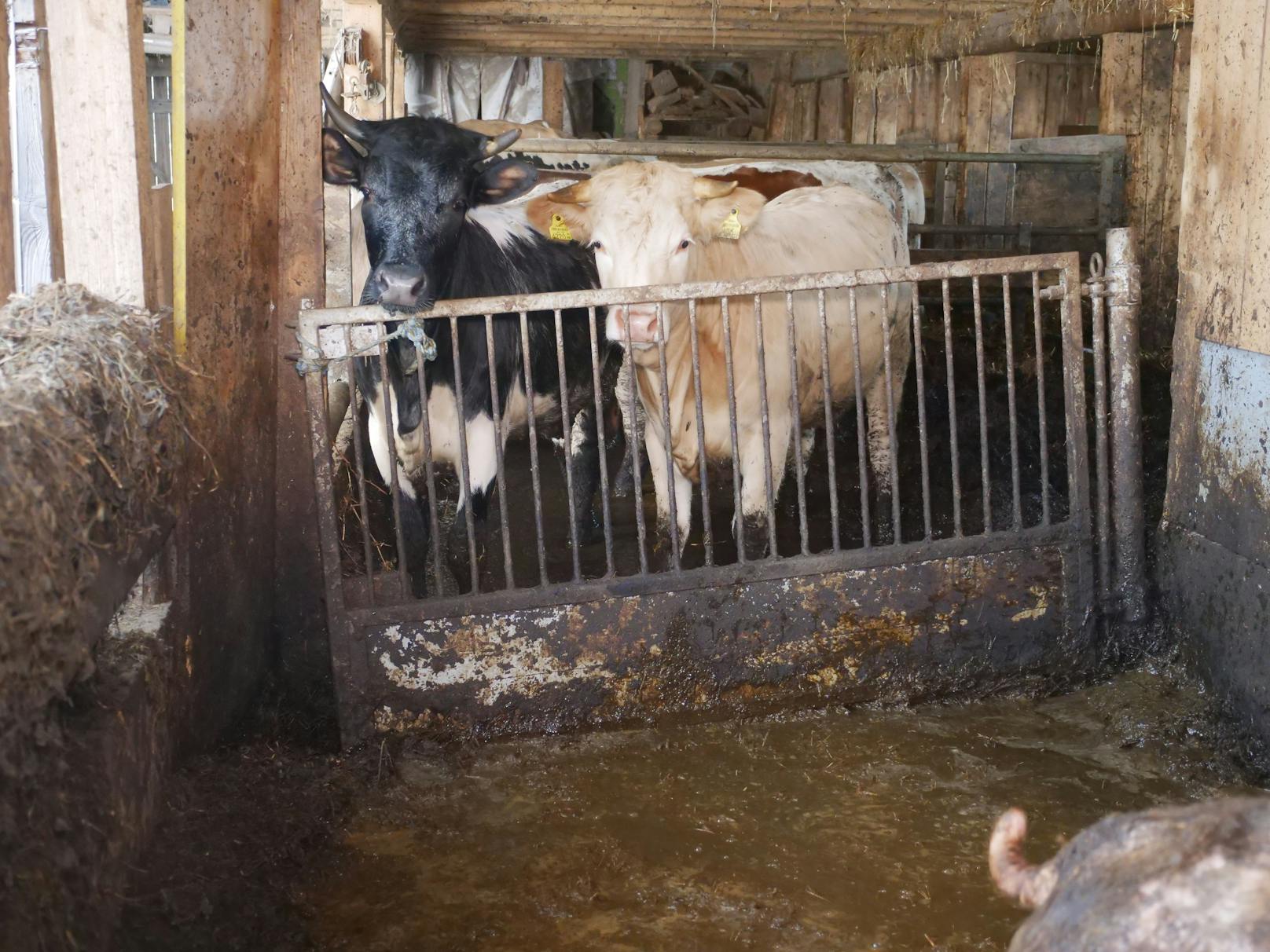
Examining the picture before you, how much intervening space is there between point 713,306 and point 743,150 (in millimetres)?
3408

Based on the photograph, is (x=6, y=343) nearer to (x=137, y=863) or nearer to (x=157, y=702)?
(x=157, y=702)

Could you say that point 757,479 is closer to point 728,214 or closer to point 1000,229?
point 728,214

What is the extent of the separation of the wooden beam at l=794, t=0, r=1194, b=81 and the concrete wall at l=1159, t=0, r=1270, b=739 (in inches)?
151

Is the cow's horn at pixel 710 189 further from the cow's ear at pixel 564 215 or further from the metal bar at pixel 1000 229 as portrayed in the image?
the metal bar at pixel 1000 229

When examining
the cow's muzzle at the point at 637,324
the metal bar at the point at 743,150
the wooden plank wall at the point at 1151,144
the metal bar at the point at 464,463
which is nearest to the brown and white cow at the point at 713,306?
the cow's muzzle at the point at 637,324

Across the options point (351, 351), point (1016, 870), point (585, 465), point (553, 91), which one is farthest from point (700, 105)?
point (1016, 870)

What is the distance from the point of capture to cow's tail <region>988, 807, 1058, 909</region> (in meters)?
1.38

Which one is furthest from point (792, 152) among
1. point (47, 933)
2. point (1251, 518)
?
point (47, 933)

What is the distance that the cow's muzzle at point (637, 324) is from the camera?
4180 millimetres

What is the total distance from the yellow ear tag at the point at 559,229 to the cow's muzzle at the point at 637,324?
788 millimetres

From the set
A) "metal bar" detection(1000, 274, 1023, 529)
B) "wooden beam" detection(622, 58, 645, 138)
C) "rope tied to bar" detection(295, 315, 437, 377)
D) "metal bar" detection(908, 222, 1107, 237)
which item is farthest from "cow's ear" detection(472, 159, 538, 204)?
"wooden beam" detection(622, 58, 645, 138)

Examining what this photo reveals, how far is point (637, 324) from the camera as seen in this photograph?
4188 mm

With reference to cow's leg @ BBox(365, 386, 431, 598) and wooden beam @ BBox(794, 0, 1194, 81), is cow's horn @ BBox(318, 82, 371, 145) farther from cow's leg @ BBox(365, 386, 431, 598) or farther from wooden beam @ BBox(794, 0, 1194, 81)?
wooden beam @ BBox(794, 0, 1194, 81)

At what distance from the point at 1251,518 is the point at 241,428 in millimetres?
3178
